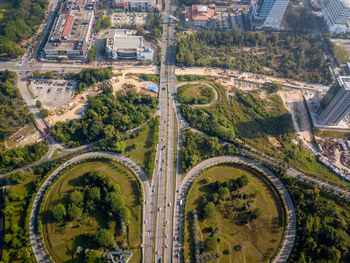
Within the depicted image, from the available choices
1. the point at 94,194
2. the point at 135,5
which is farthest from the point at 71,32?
the point at 94,194

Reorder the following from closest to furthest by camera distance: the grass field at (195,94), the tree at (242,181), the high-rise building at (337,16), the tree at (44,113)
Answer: the tree at (242,181) → the tree at (44,113) → the grass field at (195,94) → the high-rise building at (337,16)

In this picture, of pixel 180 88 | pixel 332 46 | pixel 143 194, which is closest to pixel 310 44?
pixel 332 46

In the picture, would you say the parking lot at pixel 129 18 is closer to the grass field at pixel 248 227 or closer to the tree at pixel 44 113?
the tree at pixel 44 113

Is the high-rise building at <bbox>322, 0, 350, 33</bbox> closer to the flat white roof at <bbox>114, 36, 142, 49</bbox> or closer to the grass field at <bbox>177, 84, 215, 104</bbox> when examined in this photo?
the grass field at <bbox>177, 84, 215, 104</bbox>

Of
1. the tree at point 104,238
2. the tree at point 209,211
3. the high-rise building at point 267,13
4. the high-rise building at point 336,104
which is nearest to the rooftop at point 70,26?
the tree at point 104,238

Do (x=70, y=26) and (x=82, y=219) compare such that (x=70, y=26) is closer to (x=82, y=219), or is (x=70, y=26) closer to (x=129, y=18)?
(x=129, y=18)
